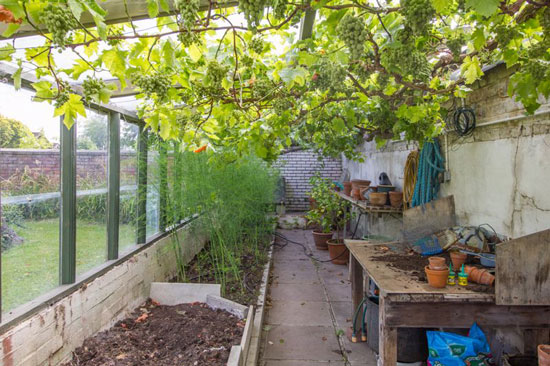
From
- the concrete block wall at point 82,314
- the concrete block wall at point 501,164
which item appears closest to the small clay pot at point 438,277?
the concrete block wall at point 501,164

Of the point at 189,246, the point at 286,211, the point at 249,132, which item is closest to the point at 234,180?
the point at 189,246

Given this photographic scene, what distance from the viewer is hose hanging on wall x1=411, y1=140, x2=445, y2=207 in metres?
3.78

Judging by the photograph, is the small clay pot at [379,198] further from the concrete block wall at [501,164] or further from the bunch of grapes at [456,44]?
the bunch of grapes at [456,44]

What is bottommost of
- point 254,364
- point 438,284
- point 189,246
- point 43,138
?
point 254,364

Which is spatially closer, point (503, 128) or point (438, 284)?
point (438, 284)

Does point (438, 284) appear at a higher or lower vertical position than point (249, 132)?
lower

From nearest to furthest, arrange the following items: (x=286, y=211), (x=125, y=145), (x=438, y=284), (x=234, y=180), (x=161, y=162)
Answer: (x=438, y=284), (x=125, y=145), (x=161, y=162), (x=234, y=180), (x=286, y=211)

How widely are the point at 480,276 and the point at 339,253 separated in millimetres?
4412

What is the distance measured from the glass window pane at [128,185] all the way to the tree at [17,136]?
4.52 ft

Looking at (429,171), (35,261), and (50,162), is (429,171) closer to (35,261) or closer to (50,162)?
(50,162)

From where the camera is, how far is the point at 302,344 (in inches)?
137

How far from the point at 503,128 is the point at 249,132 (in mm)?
2049

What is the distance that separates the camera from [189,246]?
5.83 m

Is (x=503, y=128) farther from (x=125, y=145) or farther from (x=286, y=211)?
(x=286, y=211)
